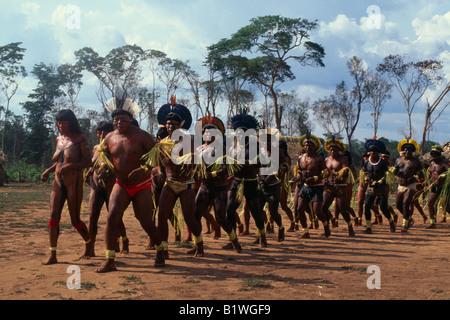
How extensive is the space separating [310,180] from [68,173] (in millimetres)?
4754

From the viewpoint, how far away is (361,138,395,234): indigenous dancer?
1013 cm

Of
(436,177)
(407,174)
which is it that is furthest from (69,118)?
(436,177)

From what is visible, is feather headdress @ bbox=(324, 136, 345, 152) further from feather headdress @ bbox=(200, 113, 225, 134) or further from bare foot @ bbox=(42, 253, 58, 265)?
bare foot @ bbox=(42, 253, 58, 265)

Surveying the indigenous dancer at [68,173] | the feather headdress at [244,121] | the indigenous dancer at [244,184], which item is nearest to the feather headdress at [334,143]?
the feather headdress at [244,121]

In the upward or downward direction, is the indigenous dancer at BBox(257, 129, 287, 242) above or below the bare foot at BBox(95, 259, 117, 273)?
above

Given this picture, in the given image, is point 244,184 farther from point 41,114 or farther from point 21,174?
point 41,114

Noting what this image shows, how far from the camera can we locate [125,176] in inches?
231

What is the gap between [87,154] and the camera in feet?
21.7

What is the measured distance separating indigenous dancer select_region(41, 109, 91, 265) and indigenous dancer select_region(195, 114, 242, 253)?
5.86ft

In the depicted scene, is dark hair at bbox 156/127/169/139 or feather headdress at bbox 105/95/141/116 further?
dark hair at bbox 156/127/169/139

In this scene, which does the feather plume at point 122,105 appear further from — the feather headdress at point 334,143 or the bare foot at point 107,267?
the feather headdress at point 334,143
